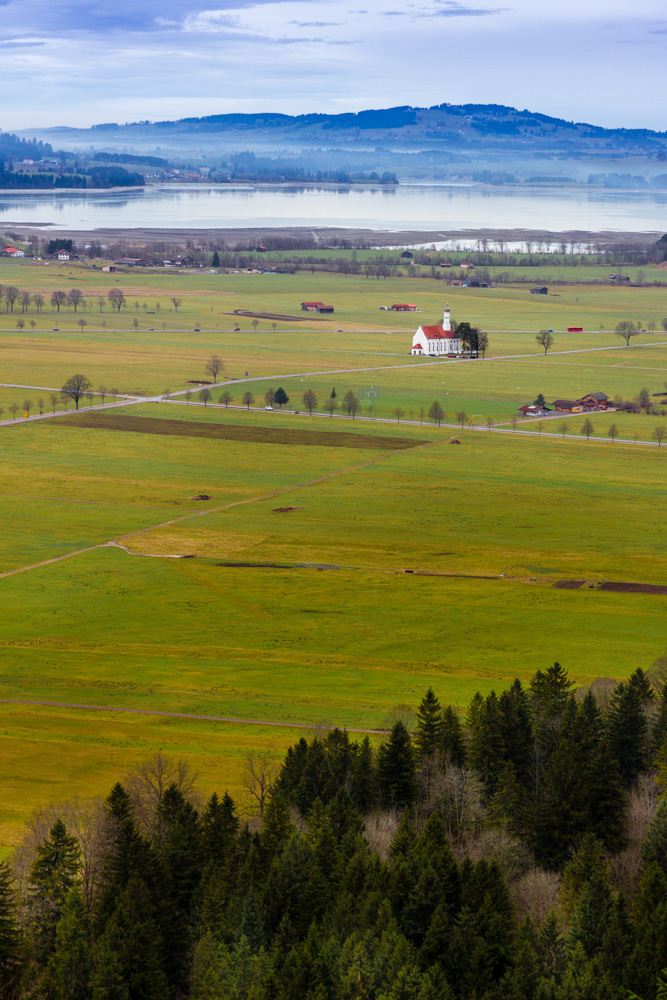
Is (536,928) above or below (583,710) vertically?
below

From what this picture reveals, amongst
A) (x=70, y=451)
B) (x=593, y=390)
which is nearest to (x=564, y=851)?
(x=70, y=451)

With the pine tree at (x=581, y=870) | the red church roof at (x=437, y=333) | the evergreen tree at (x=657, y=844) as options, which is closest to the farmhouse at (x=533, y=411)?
the red church roof at (x=437, y=333)

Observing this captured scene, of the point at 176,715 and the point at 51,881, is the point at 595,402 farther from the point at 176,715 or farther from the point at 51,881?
the point at 51,881

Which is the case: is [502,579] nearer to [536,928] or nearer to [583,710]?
[583,710]

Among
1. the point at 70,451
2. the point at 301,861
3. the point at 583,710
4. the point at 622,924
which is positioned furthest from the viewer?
the point at 70,451

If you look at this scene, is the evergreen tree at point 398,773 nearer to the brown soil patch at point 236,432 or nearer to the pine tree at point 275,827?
the pine tree at point 275,827

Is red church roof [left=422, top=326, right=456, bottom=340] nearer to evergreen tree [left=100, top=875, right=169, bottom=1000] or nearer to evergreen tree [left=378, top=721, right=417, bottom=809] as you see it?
evergreen tree [left=378, top=721, right=417, bottom=809]
